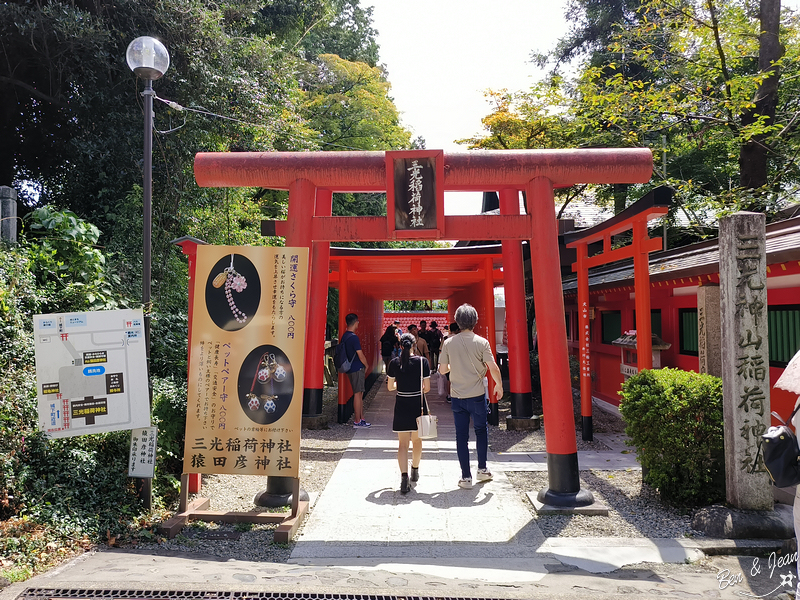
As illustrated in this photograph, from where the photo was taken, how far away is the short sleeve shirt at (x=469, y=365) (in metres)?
5.74

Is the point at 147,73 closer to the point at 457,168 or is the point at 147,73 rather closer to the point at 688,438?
the point at 457,168

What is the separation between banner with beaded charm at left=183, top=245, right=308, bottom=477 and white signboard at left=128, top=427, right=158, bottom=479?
1.06ft

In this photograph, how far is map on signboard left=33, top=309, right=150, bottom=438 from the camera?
4.68 meters

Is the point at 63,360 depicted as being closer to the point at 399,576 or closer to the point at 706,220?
the point at 399,576

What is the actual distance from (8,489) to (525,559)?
3967 millimetres

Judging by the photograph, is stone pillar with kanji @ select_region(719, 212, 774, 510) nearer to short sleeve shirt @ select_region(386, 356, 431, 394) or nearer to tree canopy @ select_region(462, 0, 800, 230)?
short sleeve shirt @ select_region(386, 356, 431, 394)

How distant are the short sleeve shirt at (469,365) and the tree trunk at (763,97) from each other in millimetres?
7053

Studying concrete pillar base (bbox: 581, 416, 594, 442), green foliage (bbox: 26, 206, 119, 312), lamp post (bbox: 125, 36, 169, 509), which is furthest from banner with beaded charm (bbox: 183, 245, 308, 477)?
concrete pillar base (bbox: 581, 416, 594, 442)

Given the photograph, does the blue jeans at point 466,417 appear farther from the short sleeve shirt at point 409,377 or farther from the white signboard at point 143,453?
the white signboard at point 143,453

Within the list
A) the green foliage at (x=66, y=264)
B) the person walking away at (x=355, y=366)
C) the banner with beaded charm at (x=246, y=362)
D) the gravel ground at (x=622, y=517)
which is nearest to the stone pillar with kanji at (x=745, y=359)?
the gravel ground at (x=622, y=517)

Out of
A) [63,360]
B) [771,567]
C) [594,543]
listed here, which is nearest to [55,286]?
[63,360]

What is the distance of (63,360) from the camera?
15.6 ft

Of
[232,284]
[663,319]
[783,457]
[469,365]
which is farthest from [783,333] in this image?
[232,284]

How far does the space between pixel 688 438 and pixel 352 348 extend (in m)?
5.66
